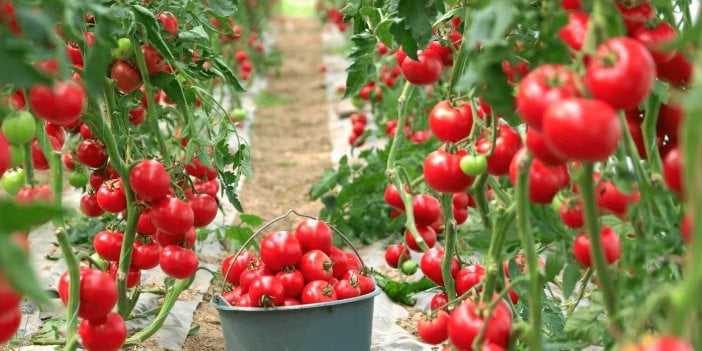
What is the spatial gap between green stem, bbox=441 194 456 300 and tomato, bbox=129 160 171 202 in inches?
27.9

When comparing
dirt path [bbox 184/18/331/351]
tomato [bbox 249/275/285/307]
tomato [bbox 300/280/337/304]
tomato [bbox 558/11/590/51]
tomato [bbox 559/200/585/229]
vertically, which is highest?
tomato [bbox 558/11/590/51]

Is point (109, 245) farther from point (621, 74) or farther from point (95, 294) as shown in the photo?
point (621, 74)

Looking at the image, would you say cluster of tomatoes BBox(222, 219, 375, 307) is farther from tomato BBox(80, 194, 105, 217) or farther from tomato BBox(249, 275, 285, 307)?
tomato BBox(80, 194, 105, 217)

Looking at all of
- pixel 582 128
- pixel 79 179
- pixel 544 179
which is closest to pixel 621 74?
pixel 582 128

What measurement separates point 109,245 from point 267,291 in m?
0.50

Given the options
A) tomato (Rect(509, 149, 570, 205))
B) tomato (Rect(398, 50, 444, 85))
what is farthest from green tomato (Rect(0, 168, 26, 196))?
tomato (Rect(509, 149, 570, 205))

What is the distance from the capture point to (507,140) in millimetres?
1688

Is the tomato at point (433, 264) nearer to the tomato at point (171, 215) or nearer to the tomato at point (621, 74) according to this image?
the tomato at point (171, 215)

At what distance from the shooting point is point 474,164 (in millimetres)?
1668

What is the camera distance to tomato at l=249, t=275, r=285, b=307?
7.58 feet

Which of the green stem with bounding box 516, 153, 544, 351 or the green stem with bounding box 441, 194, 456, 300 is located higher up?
the green stem with bounding box 516, 153, 544, 351

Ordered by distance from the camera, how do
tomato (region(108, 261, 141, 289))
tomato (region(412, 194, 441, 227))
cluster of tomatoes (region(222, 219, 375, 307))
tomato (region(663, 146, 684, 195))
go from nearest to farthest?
tomato (region(663, 146, 684, 195)) → cluster of tomatoes (region(222, 219, 375, 307)) → tomato (region(108, 261, 141, 289)) → tomato (region(412, 194, 441, 227))

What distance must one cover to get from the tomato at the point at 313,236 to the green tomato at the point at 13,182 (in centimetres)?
73

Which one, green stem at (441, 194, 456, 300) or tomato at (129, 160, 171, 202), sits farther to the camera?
tomato at (129, 160, 171, 202)
